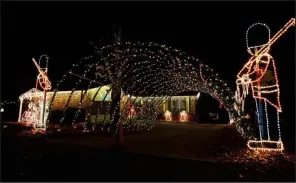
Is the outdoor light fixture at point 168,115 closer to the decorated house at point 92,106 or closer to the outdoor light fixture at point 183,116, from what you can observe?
the decorated house at point 92,106

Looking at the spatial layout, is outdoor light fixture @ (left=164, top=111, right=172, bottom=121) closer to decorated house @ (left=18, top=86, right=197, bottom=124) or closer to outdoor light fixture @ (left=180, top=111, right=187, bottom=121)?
decorated house @ (left=18, top=86, right=197, bottom=124)

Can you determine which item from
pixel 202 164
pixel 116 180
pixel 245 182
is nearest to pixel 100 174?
pixel 116 180

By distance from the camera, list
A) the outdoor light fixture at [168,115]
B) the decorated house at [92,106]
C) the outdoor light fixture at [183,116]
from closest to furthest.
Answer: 1. the decorated house at [92,106]
2. the outdoor light fixture at [183,116]
3. the outdoor light fixture at [168,115]

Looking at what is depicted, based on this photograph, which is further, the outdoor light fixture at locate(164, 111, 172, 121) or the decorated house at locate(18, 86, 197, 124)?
the outdoor light fixture at locate(164, 111, 172, 121)

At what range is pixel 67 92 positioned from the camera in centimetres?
2064

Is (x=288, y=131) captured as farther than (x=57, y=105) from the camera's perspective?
No

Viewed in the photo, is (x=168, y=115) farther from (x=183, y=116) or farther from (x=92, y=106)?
(x=92, y=106)

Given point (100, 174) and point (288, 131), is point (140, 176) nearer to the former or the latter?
point (100, 174)

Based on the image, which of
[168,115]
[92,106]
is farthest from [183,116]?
[92,106]

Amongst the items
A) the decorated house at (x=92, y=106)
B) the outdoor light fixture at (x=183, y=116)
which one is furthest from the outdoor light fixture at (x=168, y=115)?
the outdoor light fixture at (x=183, y=116)

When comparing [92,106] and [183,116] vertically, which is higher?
[92,106]

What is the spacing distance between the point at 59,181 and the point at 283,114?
37.3 feet

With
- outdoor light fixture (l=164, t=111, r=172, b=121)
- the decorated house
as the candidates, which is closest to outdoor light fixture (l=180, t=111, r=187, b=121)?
the decorated house

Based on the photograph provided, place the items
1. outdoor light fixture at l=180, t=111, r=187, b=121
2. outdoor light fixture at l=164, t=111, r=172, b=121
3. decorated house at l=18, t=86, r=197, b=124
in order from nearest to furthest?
decorated house at l=18, t=86, r=197, b=124 < outdoor light fixture at l=180, t=111, r=187, b=121 < outdoor light fixture at l=164, t=111, r=172, b=121
